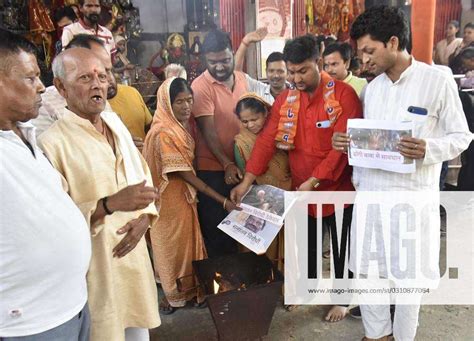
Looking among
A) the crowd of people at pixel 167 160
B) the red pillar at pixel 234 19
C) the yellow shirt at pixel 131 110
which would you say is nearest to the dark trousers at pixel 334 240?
the crowd of people at pixel 167 160

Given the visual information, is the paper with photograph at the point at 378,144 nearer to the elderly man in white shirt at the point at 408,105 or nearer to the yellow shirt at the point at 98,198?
the elderly man in white shirt at the point at 408,105

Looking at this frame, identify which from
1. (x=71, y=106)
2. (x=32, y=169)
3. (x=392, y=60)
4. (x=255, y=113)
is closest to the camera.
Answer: (x=32, y=169)

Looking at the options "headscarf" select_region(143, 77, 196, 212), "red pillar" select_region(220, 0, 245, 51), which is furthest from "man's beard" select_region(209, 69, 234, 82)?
"red pillar" select_region(220, 0, 245, 51)

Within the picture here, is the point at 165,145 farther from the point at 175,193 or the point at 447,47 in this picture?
the point at 447,47

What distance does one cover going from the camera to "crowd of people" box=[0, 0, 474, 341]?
4.17 ft

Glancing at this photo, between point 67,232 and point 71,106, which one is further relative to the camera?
point 71,106

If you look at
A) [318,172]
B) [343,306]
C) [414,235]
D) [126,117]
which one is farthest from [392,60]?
[126,117]

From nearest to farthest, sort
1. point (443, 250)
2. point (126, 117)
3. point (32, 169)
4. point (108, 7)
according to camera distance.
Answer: point (32, 169), point (126, 117), point (443, 250), point (108, 7)

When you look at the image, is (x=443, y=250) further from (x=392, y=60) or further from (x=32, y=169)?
(x=32, y=169)

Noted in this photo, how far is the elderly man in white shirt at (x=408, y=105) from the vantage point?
6.68ft

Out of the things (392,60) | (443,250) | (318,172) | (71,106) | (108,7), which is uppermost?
(108,7)

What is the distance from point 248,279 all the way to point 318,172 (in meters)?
0.94

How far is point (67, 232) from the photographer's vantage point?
1.32 meters

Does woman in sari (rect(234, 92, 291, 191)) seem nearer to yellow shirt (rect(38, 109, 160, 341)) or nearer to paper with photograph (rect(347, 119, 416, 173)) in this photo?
paper with photograph (rect(347, 119, 416, 173))
